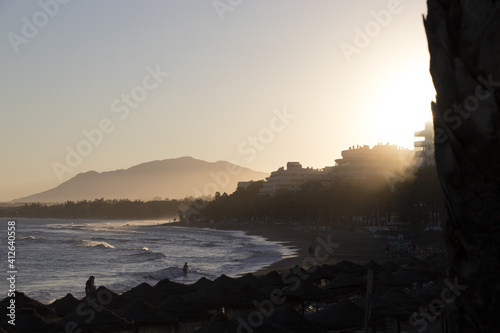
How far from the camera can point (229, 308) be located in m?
17.9

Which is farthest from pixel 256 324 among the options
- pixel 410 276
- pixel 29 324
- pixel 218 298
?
pixel 410 276

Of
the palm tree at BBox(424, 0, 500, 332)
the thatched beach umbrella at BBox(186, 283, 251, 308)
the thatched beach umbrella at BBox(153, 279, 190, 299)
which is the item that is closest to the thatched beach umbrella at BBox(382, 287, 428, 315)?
the thatched beach umbrella at BBox(186, 283, 251, 308)

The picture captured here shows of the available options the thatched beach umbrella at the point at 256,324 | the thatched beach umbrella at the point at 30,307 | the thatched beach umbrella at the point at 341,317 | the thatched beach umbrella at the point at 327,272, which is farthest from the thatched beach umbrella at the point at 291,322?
the thatched beach umbrella at the point at 327,272

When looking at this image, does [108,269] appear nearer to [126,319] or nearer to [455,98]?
[126,319]

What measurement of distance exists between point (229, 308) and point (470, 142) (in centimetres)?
1509

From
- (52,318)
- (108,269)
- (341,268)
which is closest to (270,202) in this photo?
(108,269)

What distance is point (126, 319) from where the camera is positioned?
48.4 feet

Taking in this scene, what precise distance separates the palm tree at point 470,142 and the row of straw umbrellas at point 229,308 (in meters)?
8.58

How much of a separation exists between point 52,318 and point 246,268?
33.6 m

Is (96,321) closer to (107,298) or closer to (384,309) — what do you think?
(107,298)

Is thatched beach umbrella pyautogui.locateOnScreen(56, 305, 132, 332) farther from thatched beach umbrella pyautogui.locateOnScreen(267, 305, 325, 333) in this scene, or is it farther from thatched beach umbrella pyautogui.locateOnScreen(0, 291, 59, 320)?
thatched beach umbrella pyautogui.locateOnScreen(267, 305, 325, 333)

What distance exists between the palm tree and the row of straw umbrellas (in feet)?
28.2

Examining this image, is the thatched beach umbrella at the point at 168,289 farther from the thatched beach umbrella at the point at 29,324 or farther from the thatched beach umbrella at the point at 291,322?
the thatched beach umbrella at the point at 291,322

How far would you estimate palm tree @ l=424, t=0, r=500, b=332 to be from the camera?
3.40m
